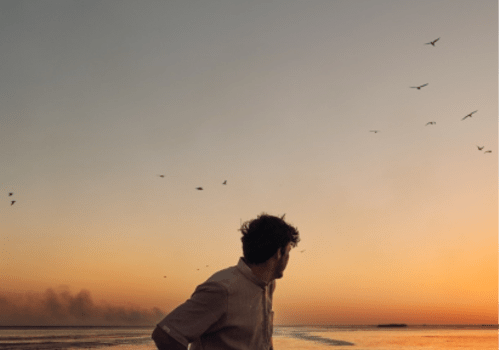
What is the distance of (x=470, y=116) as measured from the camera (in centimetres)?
1681

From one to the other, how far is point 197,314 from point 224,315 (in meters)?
0.17

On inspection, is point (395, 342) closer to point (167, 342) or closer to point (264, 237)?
point (264, 237)

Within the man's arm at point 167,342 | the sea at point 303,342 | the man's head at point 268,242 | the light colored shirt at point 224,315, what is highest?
the man's head at point 268,242

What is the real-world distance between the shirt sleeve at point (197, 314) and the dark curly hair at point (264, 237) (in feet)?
1.36

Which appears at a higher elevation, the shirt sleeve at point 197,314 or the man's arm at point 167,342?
the shirt sleeve at point 197,314

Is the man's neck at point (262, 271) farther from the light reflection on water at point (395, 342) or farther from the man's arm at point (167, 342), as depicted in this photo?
the light reflection on water at point (395, 342)

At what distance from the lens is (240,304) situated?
8.61 feet

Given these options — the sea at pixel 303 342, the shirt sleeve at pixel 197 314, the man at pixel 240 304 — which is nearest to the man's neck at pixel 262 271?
the man at pixel 240 304

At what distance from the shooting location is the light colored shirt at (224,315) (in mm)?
2484

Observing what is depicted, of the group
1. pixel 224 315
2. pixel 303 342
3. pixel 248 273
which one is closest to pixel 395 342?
pixel 303 342

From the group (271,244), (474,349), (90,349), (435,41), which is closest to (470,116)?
(435,41)

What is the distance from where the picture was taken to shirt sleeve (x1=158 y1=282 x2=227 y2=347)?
2467 millimetres

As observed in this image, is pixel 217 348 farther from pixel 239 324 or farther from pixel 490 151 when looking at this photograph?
pixel 490 151

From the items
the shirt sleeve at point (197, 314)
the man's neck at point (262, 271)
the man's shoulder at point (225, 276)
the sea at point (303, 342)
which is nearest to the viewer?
the shirt sleeve at point (197, 314)
